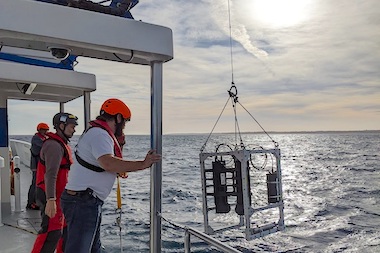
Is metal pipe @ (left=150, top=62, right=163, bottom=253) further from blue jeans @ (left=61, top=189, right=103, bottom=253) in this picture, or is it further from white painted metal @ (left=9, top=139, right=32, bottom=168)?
white painted metal @ (left=9, top=139, right=32, bottom=168)

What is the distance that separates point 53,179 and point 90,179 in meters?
0.75

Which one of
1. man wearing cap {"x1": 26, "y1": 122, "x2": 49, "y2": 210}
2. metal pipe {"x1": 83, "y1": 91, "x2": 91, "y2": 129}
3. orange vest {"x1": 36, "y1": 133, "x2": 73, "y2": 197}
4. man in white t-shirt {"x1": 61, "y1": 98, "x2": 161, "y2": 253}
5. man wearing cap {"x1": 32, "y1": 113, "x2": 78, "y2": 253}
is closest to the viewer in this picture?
man in white t-shirt {"x1": 61, "y1": 98, "x2": 161, "y2": 253}

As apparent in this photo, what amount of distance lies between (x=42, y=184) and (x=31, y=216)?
2.35 m

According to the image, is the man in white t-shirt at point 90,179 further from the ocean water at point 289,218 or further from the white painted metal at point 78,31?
the ocean water at point 289,218

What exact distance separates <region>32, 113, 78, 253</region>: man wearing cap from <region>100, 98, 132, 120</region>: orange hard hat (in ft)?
2.77

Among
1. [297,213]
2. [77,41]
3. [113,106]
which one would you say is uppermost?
[77,41]

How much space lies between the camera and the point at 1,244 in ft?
13.8

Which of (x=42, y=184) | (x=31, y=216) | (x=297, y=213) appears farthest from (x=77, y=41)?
(x=297, y=213)

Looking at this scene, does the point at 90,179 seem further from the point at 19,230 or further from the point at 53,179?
the point at 19,230

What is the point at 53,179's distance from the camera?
10.5 ft

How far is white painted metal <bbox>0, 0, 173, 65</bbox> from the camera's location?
2.26 metres

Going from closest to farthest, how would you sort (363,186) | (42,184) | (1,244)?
(42,184)
(1,244)
(363,186)

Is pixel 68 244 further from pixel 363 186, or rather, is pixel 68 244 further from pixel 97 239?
pixel 363 186

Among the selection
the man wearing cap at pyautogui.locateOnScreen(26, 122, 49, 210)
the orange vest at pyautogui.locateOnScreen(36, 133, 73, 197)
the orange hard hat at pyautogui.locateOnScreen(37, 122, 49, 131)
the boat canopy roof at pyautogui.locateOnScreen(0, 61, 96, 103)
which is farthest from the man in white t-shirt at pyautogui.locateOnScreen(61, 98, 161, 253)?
the orange hard hat at pyautogui.locateOnScreen(37, 122, 49, 131)
